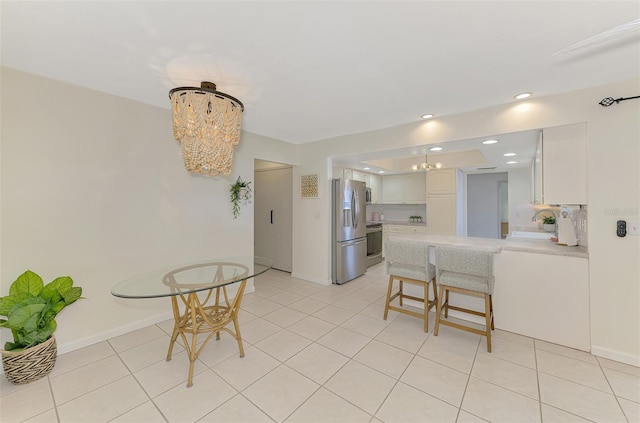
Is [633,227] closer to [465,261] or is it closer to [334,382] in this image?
[465,261]

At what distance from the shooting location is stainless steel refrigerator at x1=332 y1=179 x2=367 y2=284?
14.0 ft

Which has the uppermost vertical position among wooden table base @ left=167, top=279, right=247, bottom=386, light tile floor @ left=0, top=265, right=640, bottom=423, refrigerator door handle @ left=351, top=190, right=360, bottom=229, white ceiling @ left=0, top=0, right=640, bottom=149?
white ceiling @ left=0, top=0, right=640, bottom=149

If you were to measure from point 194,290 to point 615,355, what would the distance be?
3.57 meters

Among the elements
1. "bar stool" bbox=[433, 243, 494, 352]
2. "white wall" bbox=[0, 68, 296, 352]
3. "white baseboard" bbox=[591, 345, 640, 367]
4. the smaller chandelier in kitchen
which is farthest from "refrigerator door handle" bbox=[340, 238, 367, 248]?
"white baseboard" bbox=[591, 345, 640, 367]

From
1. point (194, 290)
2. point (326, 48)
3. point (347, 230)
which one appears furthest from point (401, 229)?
point (194, 290)

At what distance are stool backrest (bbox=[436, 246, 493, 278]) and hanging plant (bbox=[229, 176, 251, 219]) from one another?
2690 millimetres

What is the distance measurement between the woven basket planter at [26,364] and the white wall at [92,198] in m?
0.33

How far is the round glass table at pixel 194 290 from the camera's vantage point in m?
1.90

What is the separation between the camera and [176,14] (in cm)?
145

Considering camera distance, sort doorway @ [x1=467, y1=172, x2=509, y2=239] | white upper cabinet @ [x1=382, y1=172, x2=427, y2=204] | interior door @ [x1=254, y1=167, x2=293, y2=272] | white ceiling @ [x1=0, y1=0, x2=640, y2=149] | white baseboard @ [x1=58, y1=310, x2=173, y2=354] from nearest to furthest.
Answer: white ceiling @ [x1=0, y1=0, x2=640, y2=149]
white baseboard @ [x1=58, y1=310, x2=173, y2=354]
interior door @ [x1=254, y1=167, x2=293, y2=272]
white upper cabinet @ [x1=382, y1=172, x2=427, y2=204]
doorway @ [x1=467, y1=172, x2=509, y2=239]

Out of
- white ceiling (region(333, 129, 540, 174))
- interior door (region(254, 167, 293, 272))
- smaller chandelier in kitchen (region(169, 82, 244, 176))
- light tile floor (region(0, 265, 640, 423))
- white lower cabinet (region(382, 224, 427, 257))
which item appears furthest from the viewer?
white lower cabinet (region(382, 224, 427, 257))

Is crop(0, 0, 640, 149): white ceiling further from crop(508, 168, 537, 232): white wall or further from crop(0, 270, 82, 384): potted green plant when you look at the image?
crop(508, 168, 537, 232): white wall

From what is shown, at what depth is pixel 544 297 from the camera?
8.19 ft

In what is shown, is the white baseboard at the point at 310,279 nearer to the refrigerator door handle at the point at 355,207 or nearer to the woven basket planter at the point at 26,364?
the refrigerator door handle at the point at 355,207
